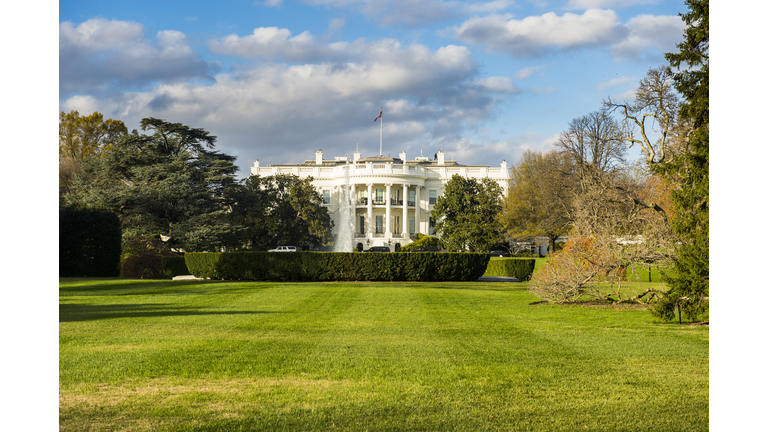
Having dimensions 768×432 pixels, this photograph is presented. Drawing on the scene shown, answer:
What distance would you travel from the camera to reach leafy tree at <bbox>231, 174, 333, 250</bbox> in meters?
46.9

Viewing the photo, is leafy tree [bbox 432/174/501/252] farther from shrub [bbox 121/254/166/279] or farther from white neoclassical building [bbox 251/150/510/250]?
shrub [bbox 121/254/166/279]

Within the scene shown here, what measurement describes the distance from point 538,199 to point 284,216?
2382 centimetres

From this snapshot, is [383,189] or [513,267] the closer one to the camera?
[513,267]

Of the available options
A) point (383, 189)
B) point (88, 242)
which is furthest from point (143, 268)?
point (383, 189)

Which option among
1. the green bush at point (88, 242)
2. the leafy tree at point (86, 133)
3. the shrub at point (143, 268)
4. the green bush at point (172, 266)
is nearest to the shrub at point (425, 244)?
the green bush at point (172, 266)

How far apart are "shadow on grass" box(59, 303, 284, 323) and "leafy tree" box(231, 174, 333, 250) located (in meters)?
30.8

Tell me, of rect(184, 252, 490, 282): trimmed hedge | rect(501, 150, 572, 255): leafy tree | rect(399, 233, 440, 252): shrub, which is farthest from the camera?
rect(399, 233, 440, 252): shrub

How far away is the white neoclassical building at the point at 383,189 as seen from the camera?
6544cm

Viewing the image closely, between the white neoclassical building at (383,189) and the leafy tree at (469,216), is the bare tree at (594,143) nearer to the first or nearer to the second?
the leafy tree at (469,216)

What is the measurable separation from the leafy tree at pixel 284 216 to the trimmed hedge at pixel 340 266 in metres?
18.3

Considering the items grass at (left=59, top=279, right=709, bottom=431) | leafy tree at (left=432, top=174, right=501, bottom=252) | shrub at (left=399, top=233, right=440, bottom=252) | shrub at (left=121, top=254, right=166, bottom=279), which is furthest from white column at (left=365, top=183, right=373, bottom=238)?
grass at (left=59, top=279, right=709, bottom=431)

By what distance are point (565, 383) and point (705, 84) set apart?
7697 mm

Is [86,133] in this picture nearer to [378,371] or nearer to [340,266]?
[340,266]

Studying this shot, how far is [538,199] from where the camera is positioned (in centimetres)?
5175
